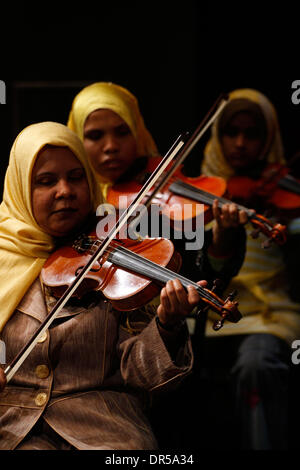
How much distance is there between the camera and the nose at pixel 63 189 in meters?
1.39

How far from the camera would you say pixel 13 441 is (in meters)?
1.31

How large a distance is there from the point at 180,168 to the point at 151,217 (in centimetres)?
25

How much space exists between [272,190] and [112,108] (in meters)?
0.48

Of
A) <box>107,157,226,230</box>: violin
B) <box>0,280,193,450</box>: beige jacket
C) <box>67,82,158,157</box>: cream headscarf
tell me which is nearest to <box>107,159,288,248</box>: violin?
<box>107,157,226,230</box>: violin

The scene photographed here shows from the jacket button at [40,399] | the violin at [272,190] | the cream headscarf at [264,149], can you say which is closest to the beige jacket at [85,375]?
the jacket button at [40,399]

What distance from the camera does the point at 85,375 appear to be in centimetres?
136

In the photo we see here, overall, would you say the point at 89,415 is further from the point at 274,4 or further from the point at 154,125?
the point at 274,4

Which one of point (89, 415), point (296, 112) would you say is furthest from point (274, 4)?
point (89, 415)

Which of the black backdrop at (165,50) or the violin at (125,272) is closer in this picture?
the violin at (125,272)

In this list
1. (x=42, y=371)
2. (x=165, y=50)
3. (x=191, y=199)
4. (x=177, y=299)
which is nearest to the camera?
(x=177, y=299)

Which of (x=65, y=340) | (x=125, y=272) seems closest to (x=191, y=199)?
(x=125, y=272)

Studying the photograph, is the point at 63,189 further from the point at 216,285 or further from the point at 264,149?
the point at 264,149

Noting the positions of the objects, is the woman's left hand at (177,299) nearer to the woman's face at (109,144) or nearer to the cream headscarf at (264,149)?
the woman's face at (109,144)

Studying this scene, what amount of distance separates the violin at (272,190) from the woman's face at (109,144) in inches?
12.3
